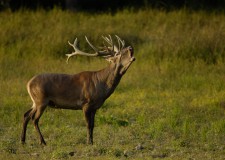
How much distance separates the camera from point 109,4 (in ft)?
80.0

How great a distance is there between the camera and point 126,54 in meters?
11.2

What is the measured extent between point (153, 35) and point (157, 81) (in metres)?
3.68

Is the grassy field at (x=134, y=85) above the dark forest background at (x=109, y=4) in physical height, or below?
above

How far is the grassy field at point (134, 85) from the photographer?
10820 millimetres

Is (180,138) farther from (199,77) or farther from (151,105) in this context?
(199,77)

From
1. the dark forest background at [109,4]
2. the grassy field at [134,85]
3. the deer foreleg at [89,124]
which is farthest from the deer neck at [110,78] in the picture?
the dark forest background at [109,4]

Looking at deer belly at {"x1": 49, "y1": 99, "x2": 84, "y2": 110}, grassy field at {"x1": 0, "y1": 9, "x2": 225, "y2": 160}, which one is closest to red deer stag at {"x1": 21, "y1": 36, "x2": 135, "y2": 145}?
deer belly at {"x1": 49, "y1": 99, "x2": 84, "y2": 110}

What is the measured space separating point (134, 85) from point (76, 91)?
4352 mm

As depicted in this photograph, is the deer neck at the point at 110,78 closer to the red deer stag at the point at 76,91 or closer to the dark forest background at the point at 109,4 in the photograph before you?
the red deer stag at the point at 76,91

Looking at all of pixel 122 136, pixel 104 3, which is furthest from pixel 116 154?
pixel 104 3

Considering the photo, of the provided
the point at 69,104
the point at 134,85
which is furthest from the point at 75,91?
the point at 134,85

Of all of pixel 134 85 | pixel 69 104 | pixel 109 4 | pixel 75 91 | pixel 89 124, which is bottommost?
pixel 109 4

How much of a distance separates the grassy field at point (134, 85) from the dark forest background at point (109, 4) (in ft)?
4.01

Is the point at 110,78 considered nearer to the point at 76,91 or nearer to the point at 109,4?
the point at 76,91
